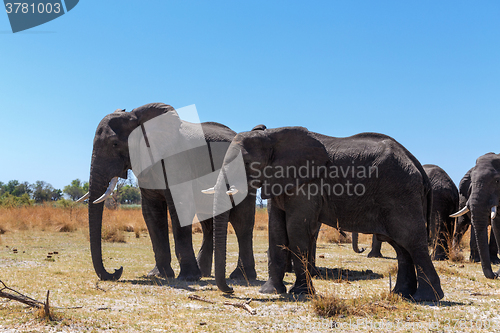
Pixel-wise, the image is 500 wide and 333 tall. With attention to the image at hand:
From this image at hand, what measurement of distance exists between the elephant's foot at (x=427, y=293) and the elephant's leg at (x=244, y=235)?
10.8 ft

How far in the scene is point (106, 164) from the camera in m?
8.06

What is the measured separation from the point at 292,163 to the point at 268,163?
0.35 meters

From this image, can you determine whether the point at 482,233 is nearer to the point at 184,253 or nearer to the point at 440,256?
the point at 440,256

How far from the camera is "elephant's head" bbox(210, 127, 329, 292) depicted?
631cm

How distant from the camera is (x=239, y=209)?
8562mm

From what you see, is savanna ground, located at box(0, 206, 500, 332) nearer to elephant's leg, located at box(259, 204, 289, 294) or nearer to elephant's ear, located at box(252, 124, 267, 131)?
elephant's leg, located at box(259, 204, 289, 294)

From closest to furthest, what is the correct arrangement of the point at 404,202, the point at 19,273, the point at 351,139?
1. the point at 404,202
2. the point at 351,139
3. the point at 19,273

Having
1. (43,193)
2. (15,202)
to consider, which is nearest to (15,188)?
(43,193)

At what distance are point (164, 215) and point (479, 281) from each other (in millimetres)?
6210

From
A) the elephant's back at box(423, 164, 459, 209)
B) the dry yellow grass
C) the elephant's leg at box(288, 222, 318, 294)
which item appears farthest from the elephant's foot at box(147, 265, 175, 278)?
the elephant's back at box(423, 164, 459, 209)

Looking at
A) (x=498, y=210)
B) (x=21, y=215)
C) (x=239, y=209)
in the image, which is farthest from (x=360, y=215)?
(x=21, y=215)

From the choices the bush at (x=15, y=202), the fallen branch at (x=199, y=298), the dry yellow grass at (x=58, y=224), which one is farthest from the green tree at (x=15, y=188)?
the fallen branch at (x=199, y=298)

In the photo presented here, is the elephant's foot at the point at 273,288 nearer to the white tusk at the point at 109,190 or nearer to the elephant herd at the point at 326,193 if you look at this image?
the elephant herd at the point at 326,193

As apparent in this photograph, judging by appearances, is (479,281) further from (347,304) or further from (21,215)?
(21,215)
